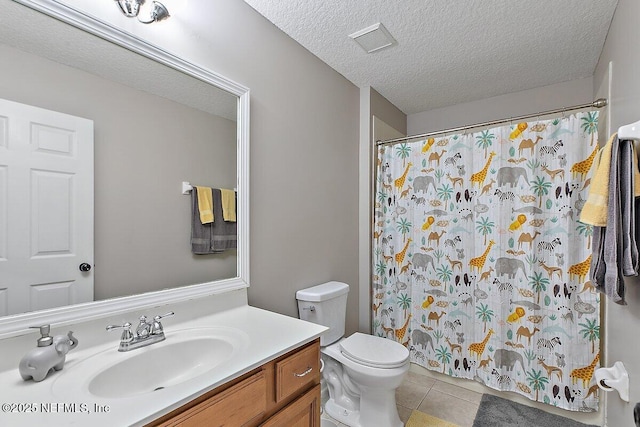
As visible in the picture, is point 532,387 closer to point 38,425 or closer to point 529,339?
point 529,339

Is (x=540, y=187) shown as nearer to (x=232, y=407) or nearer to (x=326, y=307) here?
(x=326, y=307)

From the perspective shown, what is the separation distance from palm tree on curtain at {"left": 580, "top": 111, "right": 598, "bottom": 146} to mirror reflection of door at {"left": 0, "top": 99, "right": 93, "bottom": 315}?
2455mm

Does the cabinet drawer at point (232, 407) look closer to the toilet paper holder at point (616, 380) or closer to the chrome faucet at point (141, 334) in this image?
the chrome faucet at point (141, 334)

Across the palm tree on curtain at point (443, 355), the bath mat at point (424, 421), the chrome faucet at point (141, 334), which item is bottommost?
the bath mat at point (424, 421)

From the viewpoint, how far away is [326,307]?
1906 millimetres

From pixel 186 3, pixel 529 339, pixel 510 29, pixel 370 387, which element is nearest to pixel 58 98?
pixel 186 3

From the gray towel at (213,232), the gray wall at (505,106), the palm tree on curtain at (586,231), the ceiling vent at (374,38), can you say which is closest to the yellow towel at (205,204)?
the gray towel at (213,232)

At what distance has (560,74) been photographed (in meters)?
2.27

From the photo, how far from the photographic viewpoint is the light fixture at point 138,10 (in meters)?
1.12

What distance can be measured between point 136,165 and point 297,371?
3.22ft

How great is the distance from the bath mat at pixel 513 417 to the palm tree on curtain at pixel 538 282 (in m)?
0.70

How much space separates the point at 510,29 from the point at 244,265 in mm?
1981

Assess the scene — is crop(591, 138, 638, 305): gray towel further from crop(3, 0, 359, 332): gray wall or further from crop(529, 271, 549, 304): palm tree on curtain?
crop(3, 0, 359, 332): gray wall

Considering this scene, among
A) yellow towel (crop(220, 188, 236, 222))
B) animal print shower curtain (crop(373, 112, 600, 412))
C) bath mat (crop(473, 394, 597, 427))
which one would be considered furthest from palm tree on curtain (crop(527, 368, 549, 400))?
yellow towel (crop(220, 188, 236, 222))
